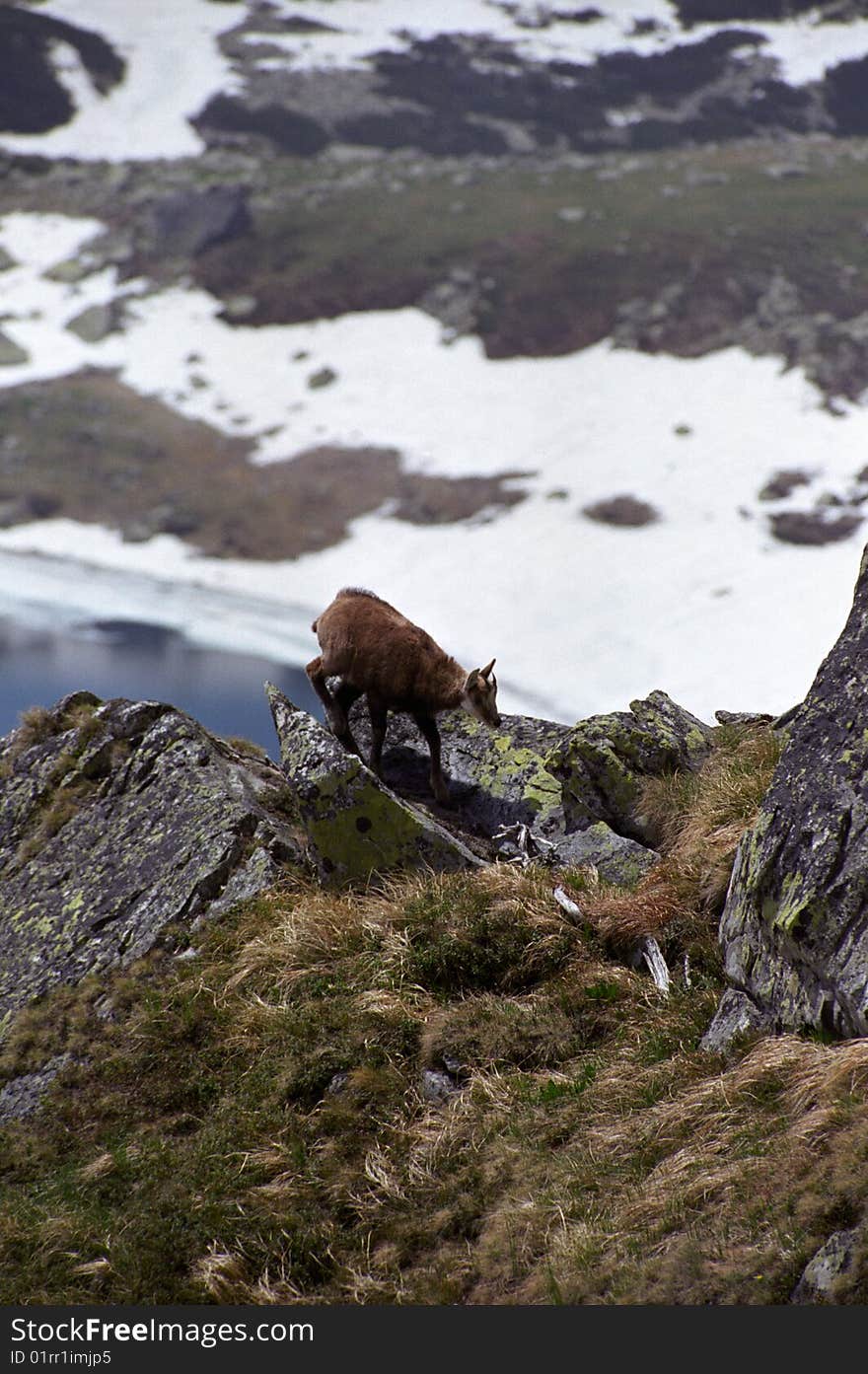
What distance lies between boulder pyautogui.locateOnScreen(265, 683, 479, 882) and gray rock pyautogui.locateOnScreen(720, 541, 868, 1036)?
3.18 metres

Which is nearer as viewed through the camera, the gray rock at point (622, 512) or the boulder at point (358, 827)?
the boulder at point (358, 827)

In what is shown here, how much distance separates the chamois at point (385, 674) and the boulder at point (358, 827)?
5.43 ft

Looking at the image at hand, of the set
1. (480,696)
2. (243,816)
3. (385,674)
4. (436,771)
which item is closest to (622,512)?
(480,696)

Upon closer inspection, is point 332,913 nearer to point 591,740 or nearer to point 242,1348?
point 591,740

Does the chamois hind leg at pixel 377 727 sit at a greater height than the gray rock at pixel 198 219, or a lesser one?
lesser

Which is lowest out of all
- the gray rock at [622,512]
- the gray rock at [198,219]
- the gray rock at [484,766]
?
the gray rock at [622,512]

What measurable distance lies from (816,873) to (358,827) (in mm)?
4871

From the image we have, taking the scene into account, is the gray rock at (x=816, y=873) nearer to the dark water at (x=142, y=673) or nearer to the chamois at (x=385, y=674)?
the chamois at (x=385, y=674)

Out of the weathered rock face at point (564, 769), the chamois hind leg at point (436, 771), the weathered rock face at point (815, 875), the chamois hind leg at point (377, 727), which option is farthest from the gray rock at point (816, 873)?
the chamois hind leg at point (377, 727)

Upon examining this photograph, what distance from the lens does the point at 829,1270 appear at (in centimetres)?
596

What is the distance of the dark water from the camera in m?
64.3

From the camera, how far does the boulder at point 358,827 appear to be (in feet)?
37.8

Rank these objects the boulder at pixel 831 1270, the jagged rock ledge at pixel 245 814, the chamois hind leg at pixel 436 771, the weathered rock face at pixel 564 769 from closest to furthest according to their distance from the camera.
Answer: the boulder at pixel 831 1270 → the jagged rock ledge at pixel 245 814 → the weathered rock face at pixel 564 769 → the chamois hind leg at pixel 436 771

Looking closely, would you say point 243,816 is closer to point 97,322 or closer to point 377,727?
point 377,727
